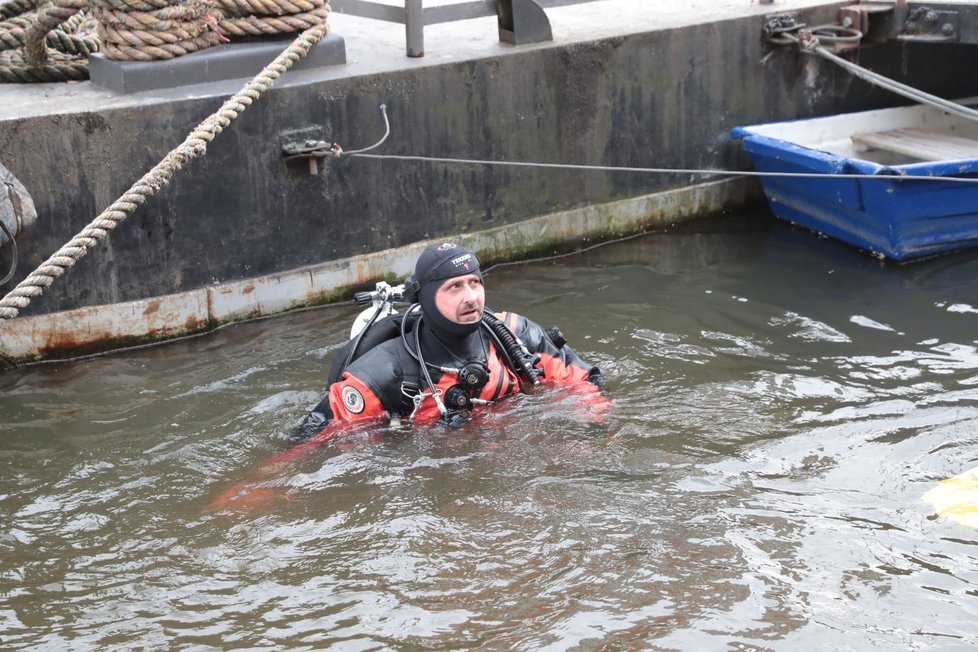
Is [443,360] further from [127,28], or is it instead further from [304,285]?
[127,28]

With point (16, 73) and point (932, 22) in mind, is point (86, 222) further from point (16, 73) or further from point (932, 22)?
point (932, 22)

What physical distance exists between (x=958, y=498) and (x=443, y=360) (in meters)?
2.18

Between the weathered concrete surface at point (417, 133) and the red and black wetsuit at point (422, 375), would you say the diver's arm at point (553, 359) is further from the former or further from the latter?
the weathered concrete surface at point (417, 133)

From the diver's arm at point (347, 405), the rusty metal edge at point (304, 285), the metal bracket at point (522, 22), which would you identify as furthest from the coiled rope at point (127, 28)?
the diver's arm at point (347, 405)

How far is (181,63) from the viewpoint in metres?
6.93

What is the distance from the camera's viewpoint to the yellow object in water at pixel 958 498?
450 cm

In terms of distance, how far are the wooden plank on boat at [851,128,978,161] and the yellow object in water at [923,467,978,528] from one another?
394 centimetres

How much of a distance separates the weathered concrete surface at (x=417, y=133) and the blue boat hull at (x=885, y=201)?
0.77m

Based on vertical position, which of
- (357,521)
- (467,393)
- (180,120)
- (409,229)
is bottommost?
(357,521)

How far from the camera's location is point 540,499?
189 inches

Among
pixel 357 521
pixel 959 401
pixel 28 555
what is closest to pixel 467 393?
pixel 357 521

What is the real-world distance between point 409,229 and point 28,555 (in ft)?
11.8

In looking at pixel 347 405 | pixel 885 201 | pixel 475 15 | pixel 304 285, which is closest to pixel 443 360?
pixel 347 405

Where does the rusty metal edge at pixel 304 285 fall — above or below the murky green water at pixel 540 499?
above
